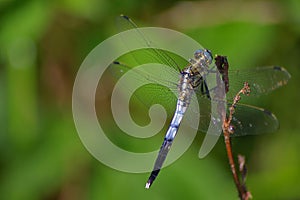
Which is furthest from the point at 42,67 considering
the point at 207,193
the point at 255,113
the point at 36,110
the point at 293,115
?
the point at 255,113

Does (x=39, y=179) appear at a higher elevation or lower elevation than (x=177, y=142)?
lower

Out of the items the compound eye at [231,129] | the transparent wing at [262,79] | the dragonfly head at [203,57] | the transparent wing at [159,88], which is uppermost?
the dragonfly head at [203,57]

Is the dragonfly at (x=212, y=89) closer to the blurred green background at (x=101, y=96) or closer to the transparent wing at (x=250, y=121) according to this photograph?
the transparent wing at (x=250, y=121)

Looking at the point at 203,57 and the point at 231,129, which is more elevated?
the point at 203,57

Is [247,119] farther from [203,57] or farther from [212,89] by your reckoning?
[203,57]

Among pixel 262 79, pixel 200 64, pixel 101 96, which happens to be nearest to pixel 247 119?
pixel 262 79

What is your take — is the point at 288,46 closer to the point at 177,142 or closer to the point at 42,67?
the point at 177,142

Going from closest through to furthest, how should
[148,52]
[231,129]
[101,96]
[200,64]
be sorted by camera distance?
1. [231,129]
2. [200,64]
3. [148,52]
4. [101,96]

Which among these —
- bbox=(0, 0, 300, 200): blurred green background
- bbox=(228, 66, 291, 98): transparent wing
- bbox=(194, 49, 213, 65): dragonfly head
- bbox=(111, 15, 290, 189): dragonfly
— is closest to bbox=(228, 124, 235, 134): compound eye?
bbox=(111, 15, 290, 189): dragonfly

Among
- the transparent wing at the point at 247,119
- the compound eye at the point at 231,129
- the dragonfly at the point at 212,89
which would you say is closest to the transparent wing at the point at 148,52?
the dragonfly at the point at 212,89
